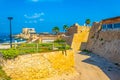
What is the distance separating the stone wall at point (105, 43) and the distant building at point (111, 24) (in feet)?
2.67

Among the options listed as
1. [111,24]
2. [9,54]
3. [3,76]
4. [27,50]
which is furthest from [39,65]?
[111,24]

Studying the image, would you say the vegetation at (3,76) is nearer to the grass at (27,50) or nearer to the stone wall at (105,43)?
the grass at (27,50)

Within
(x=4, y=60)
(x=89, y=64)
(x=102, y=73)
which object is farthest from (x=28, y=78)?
(x=89, y=64)

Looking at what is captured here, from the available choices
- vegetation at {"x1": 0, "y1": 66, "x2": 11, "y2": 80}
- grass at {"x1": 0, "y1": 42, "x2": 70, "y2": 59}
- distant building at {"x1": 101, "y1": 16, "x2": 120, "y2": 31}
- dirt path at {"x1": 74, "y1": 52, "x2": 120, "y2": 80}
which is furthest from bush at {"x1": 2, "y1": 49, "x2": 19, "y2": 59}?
distant building at {"x1": 101, "y1": 16, "x2": 120, "y2": 31}

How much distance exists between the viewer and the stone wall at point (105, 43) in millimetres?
39278

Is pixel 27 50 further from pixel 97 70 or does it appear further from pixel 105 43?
pixel 105 43

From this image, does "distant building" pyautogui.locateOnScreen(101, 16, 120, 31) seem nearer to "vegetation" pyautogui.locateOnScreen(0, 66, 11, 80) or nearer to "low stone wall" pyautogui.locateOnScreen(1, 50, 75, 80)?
"low stone wall" pyautogui.locateOnScreen(1, 50, 75, 80)

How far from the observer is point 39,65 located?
88.7 ft

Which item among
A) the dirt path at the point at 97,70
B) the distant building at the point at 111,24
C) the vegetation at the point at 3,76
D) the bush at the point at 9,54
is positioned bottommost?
the dirt path at the point at 97,70

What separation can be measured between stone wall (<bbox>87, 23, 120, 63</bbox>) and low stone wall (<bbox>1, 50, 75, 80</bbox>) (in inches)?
469

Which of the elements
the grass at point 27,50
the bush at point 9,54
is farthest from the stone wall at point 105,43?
the bush at point 9,54

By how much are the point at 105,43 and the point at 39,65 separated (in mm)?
21501

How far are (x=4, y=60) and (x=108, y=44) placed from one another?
24.4 meters

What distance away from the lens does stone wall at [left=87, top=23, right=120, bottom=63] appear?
39.3 meters
